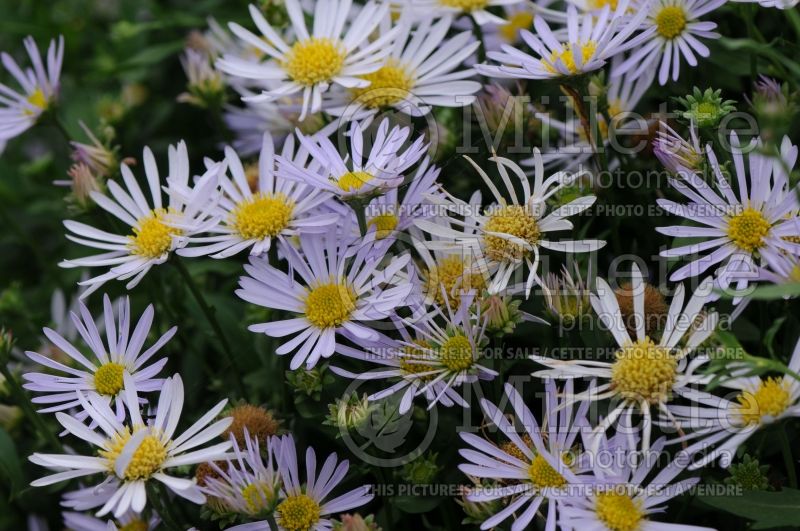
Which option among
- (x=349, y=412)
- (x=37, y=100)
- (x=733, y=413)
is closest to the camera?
(x=733, y=413)

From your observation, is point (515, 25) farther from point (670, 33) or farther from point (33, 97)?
point (33, 97)

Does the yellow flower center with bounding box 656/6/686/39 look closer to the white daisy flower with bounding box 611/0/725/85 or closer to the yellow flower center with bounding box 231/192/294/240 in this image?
the white daisy flower with bounding box 611/0/725/85

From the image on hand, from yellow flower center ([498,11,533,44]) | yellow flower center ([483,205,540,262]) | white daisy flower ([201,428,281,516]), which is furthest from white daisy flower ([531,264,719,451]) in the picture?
yellow flower center ([498,11,533,44])

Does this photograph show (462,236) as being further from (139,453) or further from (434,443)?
(139,453)

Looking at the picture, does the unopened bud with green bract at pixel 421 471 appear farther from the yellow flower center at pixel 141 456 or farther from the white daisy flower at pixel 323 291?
the yellow flower center at pixel 141 456

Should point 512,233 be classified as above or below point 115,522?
above

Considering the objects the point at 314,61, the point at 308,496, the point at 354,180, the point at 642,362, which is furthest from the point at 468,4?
the point at 308,496
